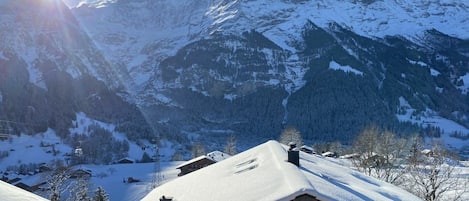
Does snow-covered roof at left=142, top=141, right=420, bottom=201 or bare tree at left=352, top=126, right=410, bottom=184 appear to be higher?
snow-covered roof at left=142, top=141, right=420, bottom=201

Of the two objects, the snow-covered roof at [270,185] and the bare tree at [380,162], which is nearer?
the snow-covered roof at [270,185]

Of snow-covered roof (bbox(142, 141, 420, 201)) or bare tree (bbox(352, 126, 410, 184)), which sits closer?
snow-covered roof (bbox(142, 141, 420, 201))

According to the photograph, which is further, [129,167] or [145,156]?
[145,156]

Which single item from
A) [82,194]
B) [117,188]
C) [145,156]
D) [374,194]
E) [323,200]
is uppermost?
[323,200]

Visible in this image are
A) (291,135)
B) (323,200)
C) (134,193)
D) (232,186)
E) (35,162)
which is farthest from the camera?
(35,162)

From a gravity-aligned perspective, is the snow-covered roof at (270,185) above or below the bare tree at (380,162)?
above

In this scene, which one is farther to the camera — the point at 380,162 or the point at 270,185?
the point at 380,162

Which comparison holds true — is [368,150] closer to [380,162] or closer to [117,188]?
[380,162]

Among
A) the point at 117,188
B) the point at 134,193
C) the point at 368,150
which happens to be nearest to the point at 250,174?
the point at 368,150

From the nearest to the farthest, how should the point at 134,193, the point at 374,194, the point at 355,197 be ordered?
the point at 355,197 → the point at 374,194 → the point at 134,193

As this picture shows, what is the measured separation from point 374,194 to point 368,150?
5109cm

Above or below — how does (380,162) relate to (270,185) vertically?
below

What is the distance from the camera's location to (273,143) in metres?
35.9

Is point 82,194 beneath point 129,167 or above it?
above
